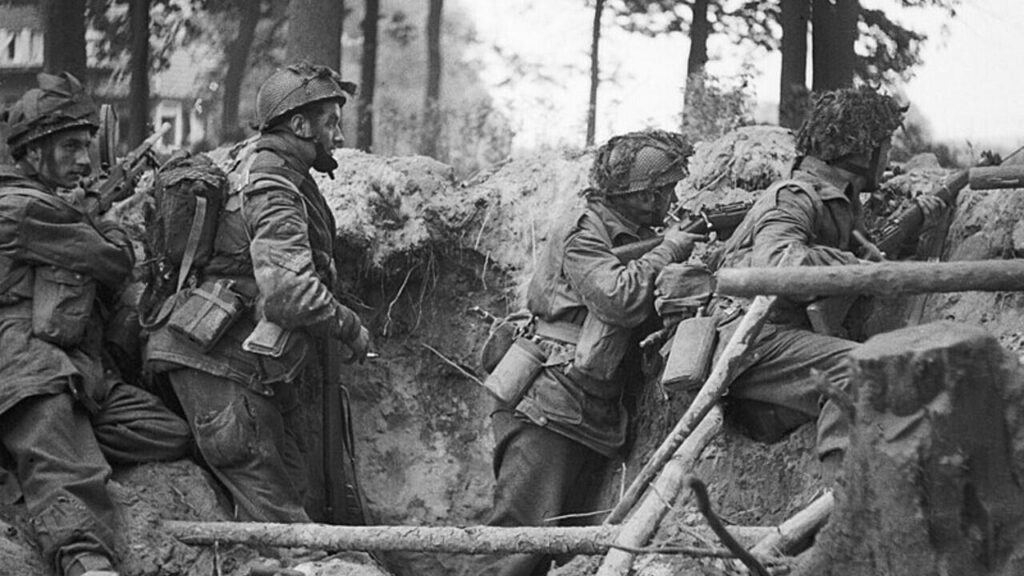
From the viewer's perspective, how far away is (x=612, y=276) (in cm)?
957

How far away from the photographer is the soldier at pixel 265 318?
9.71m

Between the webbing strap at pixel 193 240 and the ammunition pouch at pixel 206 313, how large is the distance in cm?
11

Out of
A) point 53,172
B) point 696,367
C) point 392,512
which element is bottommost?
point 392,512

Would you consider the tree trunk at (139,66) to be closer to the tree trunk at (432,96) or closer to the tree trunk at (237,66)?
the tree trunk at (237,66)

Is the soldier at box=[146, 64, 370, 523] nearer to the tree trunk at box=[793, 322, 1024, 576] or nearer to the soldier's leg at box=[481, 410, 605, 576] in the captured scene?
the soldier's leg at box=[481, 410, 605, 576]

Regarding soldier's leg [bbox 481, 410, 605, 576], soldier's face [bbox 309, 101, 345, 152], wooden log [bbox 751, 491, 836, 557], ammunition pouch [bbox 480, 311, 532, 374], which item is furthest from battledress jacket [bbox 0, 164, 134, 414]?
wooden log [bbox 751, 491, 836, 557]

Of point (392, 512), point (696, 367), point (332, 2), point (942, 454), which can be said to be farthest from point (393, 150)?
point (942, 454)

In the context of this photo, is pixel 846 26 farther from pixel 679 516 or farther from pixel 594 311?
pixel 679 516

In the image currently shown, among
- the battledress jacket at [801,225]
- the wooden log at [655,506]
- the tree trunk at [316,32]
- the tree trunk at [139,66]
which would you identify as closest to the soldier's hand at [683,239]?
the battledress jacket at [801,225]

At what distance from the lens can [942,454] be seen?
4.82 metres

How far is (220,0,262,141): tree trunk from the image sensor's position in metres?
14.0

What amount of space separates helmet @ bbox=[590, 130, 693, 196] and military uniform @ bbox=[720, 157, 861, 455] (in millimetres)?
631

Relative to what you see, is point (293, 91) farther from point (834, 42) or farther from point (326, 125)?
point (834, 42)

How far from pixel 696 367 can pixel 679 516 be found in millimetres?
779
